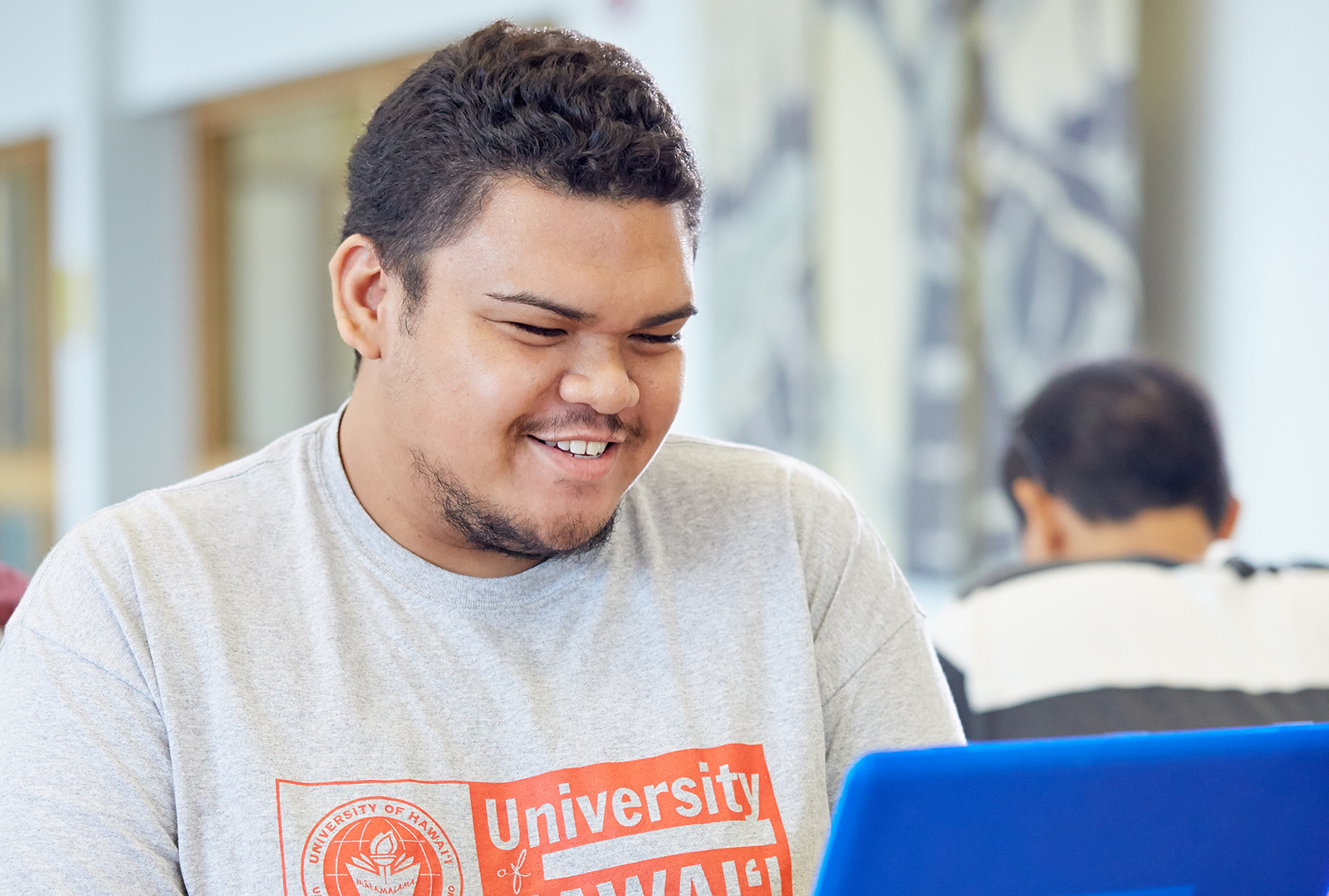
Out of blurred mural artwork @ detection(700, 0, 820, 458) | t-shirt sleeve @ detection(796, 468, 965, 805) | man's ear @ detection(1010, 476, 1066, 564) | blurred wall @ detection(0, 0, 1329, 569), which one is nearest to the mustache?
t-shirt sleeve @ detection(796, 468, 965, 805)

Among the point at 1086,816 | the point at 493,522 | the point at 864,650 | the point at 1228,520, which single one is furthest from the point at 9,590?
the point at 1228,520

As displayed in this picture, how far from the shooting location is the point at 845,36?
2.85 meters

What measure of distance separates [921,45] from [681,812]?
205 centimetres

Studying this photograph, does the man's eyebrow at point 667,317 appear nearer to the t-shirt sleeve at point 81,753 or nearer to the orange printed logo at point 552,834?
the orange printed logo at point 552,834

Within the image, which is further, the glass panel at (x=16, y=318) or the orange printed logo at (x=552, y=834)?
the glass panel at (x=16, y=318)

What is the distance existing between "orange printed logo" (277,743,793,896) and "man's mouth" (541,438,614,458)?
9.1 inches

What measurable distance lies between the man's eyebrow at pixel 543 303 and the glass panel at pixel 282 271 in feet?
11.8

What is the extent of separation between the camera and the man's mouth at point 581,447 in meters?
1.02

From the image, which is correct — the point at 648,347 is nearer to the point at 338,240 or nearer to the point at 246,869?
the point at 338,240

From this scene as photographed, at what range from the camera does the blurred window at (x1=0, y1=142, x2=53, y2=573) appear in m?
5.45

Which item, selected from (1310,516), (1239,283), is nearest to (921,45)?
(1239,283)

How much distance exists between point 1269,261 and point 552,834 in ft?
6.11

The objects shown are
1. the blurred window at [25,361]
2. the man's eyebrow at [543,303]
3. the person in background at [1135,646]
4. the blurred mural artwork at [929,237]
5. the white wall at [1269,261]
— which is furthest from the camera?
the blurred window at [25,361]

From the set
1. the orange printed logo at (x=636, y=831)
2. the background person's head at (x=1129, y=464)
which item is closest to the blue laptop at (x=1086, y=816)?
the orange printed logo at (x=636, y=831)
